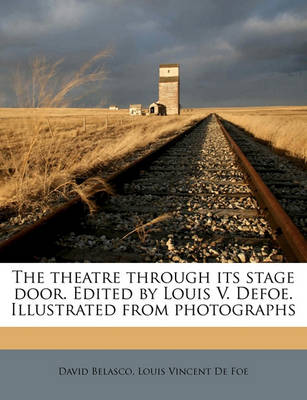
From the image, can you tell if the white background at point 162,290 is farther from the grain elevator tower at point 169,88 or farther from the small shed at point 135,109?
the small shed at point 135,109

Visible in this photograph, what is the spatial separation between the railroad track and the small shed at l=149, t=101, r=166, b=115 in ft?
132

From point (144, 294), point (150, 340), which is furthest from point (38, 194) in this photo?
point (150, 340)

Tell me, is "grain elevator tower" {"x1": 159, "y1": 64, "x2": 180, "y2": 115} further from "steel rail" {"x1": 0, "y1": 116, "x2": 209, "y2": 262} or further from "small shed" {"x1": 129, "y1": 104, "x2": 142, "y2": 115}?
"steel rail" {"x1": 0, "y1": 116, "x2": 209, "y2": 262}

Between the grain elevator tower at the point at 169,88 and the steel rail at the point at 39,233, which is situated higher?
the grain elevator tower at the point at 169,88

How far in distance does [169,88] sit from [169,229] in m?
45.0

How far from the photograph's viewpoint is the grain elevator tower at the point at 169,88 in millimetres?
44781

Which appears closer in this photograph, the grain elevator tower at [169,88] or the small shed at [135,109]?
the grain elevator tower at [169,88]

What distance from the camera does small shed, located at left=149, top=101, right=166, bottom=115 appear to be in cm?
4327

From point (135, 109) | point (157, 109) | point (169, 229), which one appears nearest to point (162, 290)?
point (169, 229)

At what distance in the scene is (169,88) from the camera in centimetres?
4500

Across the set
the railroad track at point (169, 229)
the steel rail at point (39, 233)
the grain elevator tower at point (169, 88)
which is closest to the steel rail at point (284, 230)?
the railroad track at point (169, 229)

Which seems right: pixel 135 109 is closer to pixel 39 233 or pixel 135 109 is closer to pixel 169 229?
pixel 169 229

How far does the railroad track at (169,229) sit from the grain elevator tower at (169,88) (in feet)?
140

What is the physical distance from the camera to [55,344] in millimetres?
1648
